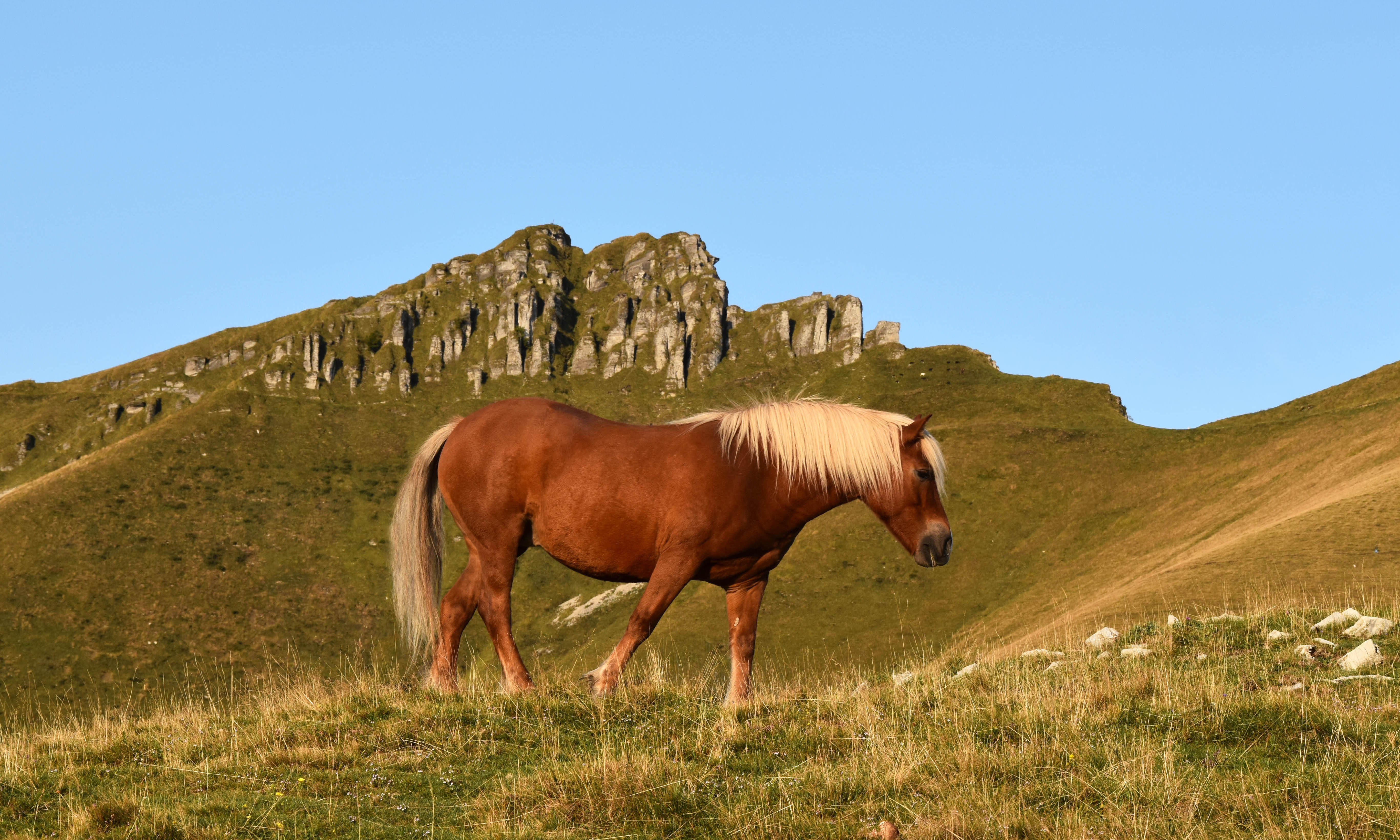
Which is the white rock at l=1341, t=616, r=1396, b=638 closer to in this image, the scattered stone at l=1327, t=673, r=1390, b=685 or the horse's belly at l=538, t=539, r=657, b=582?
the scattered stone at l=1327, t=673, r=1390, b=685

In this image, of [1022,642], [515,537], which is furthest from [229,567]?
[515,537]

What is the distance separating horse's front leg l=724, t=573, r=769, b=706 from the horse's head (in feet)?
4.30

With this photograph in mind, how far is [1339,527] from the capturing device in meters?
31.3

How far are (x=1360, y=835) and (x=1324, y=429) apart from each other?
74.2 meters

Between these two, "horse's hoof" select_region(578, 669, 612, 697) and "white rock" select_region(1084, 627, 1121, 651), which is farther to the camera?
"white rock" select_region(1084, 627, 1121, 651)

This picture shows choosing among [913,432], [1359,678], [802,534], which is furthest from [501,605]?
[802,534]

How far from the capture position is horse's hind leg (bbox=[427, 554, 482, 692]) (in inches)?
372

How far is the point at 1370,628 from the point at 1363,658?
1582 millimetres

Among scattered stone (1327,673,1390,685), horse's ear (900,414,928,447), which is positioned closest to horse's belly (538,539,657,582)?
horse's ear (900,414,928,447)

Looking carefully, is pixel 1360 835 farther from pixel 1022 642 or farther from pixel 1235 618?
pixel 1022 642

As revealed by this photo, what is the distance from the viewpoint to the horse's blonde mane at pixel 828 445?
8.91 m

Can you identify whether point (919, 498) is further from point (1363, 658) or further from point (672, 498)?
point (1363, 658)

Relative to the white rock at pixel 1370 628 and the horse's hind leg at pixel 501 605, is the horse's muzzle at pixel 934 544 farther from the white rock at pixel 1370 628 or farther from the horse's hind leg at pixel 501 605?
the white rock at pixel 1370 628

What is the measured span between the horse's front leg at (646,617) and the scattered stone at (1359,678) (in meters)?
5.31
